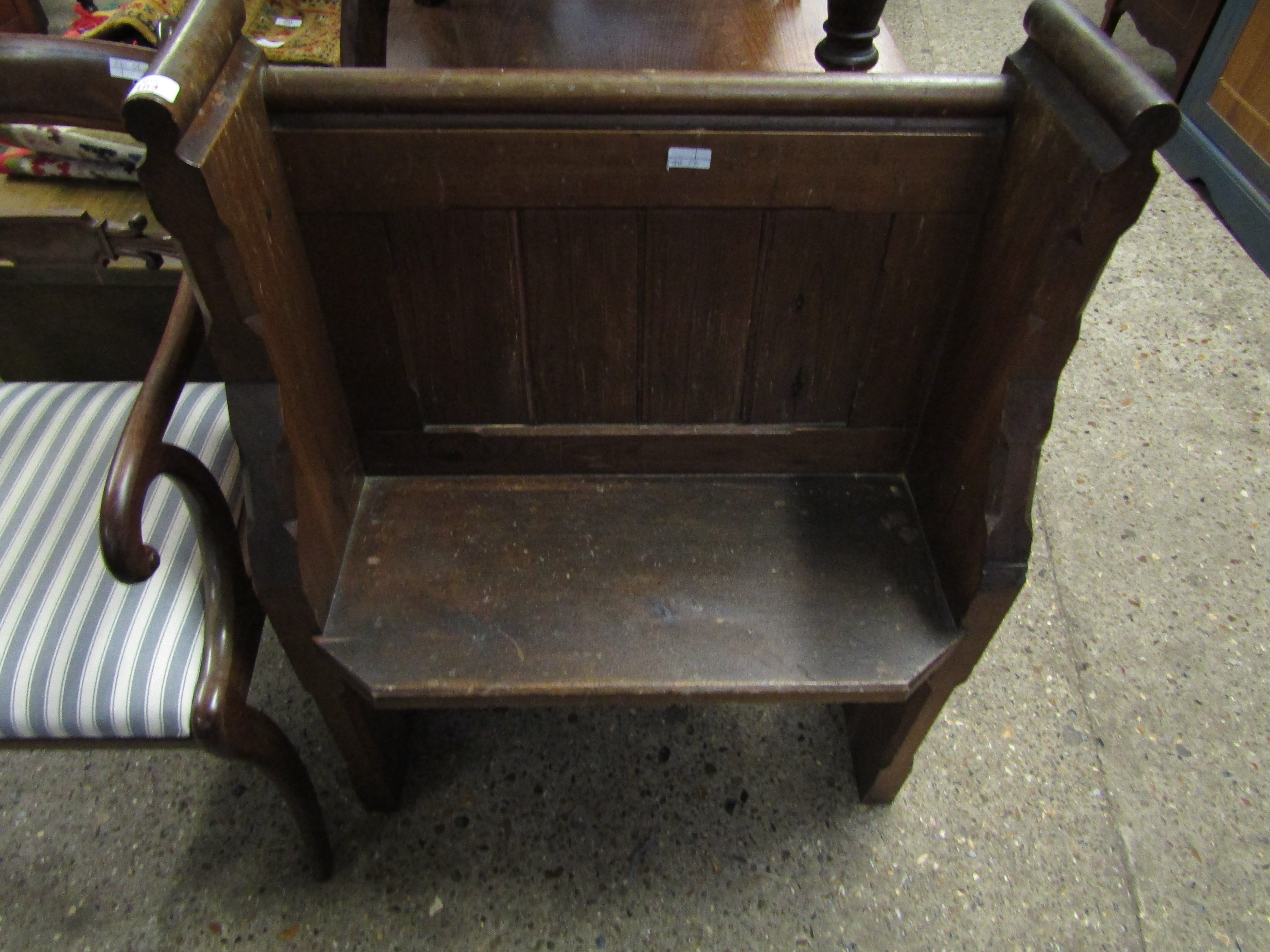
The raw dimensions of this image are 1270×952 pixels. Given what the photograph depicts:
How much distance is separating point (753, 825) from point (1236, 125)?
2.55 m

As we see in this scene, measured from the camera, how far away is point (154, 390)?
3.19ft

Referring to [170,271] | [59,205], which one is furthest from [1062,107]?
[59,205]

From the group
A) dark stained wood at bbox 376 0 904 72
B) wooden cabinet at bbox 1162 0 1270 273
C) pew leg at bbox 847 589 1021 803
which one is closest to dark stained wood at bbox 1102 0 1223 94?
wooden cabinet at bbox 1162 0 1270 273

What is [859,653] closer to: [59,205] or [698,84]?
[698,84]

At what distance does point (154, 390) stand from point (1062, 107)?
0.96m

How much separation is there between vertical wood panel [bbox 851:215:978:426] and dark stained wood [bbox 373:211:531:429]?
1.45 ft

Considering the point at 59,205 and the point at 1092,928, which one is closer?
the point at 1092,928

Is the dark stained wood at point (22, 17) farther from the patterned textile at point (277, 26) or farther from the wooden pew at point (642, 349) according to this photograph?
the wooden pew at point (642, 349)

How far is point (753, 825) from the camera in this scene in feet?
4.58

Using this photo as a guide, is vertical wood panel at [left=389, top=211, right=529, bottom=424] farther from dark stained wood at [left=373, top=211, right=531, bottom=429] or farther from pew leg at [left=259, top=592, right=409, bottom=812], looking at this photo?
pew leg at [left=259, top=592, right=409, bottom=812]

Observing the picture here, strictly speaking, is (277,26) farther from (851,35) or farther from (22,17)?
(851,35)

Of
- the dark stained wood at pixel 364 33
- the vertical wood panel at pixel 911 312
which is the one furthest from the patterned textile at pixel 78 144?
the vertical wood panel at pixel 911 312

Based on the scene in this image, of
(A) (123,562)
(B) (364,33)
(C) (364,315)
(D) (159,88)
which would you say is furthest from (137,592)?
(B) (364,33)

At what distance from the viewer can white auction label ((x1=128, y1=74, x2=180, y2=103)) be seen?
72 centimetres
